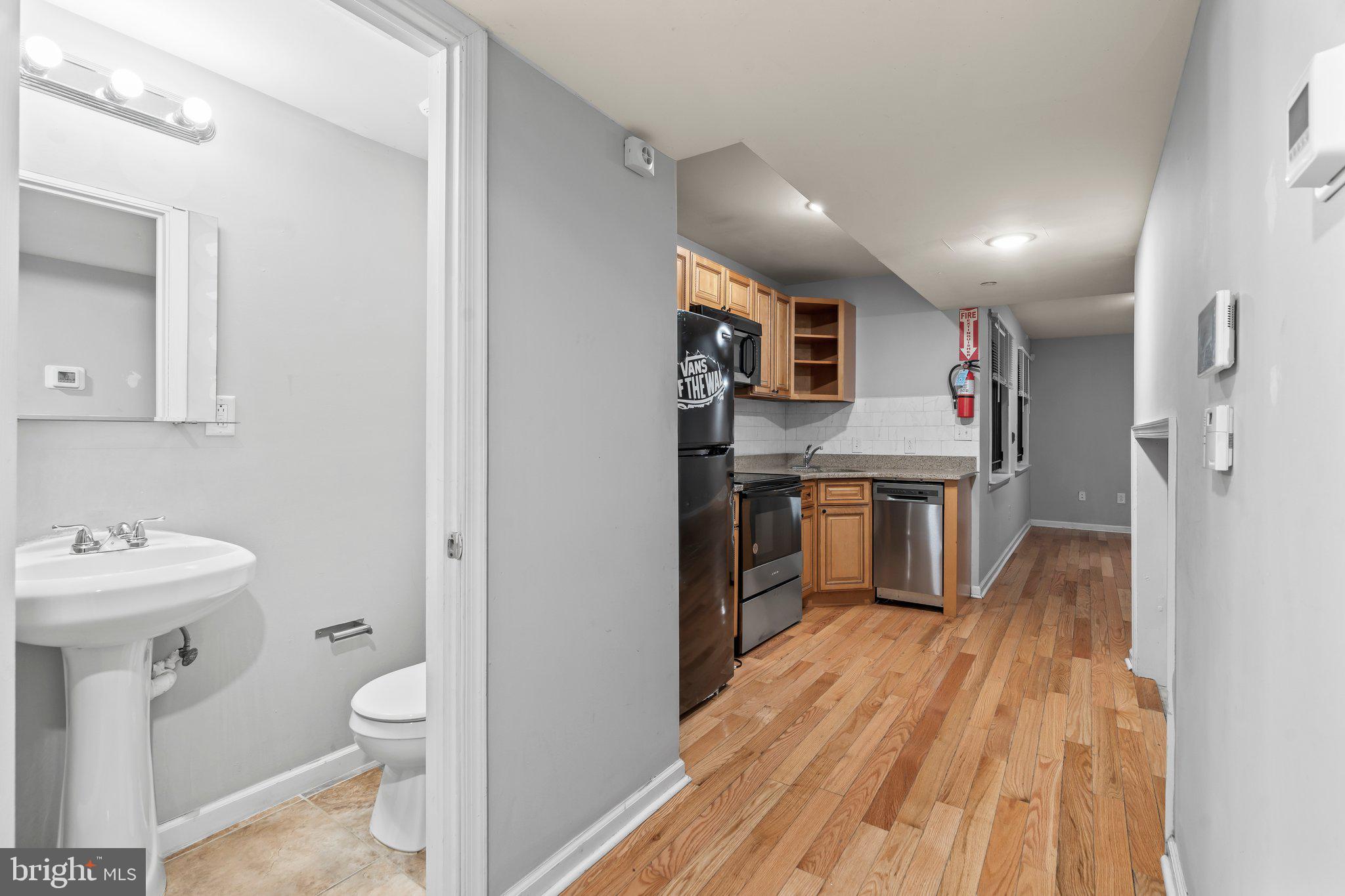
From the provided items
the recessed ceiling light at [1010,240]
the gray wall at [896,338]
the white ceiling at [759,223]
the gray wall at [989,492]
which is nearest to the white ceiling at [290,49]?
the white ceiling at [759,223]

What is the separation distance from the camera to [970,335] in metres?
4.64

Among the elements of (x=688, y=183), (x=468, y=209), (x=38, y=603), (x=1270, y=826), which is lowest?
(x=1270, y=826)

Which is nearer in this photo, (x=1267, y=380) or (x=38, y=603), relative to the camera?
(x=1267, y=380)

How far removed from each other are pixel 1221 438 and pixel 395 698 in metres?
2.12

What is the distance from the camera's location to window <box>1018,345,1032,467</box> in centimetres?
684

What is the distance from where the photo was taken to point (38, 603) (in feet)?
4.16

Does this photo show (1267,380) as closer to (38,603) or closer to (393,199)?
(38,603)

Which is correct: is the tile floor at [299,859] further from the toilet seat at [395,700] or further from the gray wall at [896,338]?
the gray wall at [896,338]

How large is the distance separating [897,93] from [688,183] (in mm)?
1598

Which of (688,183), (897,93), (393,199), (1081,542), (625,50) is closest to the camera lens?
(625,50)

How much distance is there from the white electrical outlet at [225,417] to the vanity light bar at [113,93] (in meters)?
0.77

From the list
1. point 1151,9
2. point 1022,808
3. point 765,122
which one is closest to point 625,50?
point 765,122

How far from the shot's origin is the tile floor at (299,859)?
1704 mm

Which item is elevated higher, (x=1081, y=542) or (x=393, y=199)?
(x=393, y=199)
